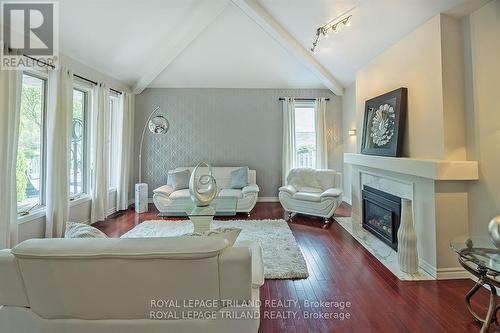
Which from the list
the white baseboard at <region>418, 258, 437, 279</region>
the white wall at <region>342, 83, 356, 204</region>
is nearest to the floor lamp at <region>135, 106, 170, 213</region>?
the white wall at <region>342, 83, 356, 204</region>

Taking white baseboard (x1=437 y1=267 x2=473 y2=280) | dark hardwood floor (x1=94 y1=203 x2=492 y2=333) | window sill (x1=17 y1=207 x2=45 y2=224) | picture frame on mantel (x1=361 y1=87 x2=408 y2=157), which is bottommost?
dark hardwood floor (x1=94 y1=203 x2=492 y2=333)

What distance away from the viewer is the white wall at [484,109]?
228 centimetres

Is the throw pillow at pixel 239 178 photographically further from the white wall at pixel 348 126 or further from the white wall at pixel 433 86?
the white wall at pixel 433 86

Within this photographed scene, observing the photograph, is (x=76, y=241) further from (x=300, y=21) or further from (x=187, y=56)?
(x=187, y=56)

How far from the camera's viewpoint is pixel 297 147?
6145mm

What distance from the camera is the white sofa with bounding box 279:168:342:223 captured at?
170 inches

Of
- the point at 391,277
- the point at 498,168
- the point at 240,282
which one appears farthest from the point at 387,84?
the point at 240,282

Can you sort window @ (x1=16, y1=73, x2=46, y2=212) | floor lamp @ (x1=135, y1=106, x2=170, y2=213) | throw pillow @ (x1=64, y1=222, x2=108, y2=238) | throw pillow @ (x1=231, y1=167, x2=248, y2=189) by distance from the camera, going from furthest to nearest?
throw pillow @ (x1=231, y1=167, x2=248, y2=189) < floor lamp @ (x1=135, y1=106, x2=170, y2=213) < window @ (x1=16, y1=73, x2=46, y2=212) < throw pillow @ (x1=64, y1=222, x2=108, y2=238)

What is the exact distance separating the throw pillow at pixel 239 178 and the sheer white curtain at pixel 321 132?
72.0 inches

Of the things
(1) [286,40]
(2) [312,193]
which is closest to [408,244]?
(2) [312,193]

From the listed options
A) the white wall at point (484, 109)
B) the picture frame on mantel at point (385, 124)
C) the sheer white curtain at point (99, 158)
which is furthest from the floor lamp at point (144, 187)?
the white wall at point (484, 109)

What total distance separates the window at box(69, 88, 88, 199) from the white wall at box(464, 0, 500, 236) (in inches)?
207

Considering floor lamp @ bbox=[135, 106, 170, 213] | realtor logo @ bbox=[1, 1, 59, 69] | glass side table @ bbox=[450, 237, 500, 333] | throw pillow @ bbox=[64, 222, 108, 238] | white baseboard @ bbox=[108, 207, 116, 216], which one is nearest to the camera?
throw pillow @ bbox=[64, 222, 108, 238]

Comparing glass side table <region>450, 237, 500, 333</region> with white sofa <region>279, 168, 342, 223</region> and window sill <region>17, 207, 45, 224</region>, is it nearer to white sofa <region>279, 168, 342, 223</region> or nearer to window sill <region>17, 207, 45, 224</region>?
white sofa <region>279, 168, 342, 223</region>
